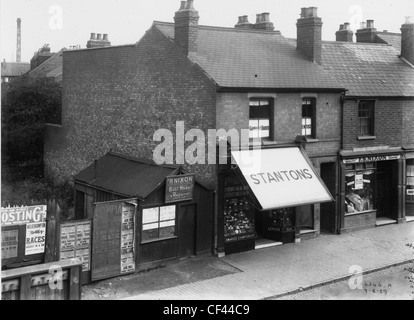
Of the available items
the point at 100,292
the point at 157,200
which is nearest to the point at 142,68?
the point at 157,200

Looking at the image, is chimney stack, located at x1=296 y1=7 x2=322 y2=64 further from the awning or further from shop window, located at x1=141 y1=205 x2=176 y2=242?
shop window, located at x1=141 y1=205 x2=176 y2=242

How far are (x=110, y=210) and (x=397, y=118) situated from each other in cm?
1364

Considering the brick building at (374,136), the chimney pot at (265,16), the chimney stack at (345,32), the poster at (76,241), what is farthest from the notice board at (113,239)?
the chimney stack at (345,32)

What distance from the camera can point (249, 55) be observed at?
19766 millimetres

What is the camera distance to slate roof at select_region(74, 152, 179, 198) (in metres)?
16.7

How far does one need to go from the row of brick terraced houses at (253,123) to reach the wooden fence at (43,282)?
464 cm

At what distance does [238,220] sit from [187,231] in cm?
201

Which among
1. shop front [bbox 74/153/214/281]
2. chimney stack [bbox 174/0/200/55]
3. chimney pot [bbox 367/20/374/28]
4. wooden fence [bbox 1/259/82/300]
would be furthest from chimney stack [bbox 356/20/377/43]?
wooden fence [bbox 1/259/82/300]

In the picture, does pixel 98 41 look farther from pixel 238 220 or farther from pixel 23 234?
pixel 23 234

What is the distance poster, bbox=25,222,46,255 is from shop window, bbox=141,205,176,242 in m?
2.97

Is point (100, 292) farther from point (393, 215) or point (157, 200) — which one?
point (393, 215)

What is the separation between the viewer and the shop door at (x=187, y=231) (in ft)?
54.9

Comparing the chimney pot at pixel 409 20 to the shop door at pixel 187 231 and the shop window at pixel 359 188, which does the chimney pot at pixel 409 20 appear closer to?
the shop window at pixel 359 188

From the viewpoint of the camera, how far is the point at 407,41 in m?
24.5
